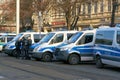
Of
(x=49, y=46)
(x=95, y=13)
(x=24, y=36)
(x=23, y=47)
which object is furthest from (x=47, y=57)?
(x=95, y=13)

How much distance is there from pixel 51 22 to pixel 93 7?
45.0 feet

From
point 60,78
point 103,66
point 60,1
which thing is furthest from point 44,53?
point 60,1

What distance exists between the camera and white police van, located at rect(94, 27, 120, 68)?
18.8m

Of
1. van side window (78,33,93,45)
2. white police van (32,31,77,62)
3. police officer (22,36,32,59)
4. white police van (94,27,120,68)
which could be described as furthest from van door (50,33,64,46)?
white police van (94,27,120,68)

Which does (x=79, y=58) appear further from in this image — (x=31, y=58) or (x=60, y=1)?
(x=60, y=1)

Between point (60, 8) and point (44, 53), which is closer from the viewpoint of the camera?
point (44, 53)

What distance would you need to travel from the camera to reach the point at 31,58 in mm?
29500

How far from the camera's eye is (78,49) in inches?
922

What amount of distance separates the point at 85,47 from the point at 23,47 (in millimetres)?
7006

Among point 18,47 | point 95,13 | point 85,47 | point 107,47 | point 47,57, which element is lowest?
point 47,57

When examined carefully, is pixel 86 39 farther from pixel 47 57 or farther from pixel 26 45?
pixel 26 45

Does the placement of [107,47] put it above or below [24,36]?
below

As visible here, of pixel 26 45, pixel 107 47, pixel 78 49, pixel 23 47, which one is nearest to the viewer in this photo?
pixel 107 47

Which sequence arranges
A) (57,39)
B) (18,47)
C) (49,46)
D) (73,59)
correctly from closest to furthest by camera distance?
(73,59) < (49,46) < (57,39) < (18,47)
